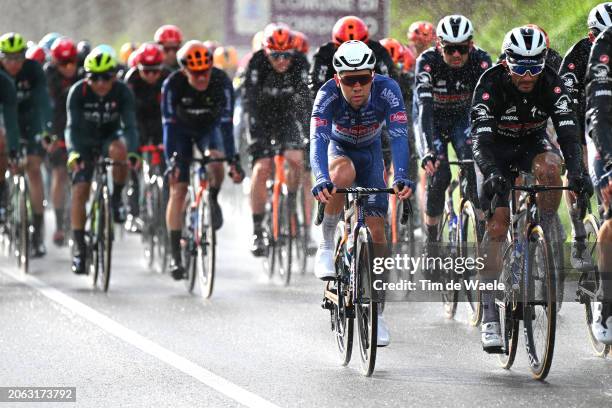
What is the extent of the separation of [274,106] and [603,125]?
7.26 metres

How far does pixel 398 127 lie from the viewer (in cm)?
955

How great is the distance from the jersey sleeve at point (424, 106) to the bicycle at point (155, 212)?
404cm

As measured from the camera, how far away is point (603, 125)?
27.4ft

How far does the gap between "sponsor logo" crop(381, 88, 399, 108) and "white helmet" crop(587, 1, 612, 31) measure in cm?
162

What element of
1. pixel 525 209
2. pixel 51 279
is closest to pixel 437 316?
pixel 525 209

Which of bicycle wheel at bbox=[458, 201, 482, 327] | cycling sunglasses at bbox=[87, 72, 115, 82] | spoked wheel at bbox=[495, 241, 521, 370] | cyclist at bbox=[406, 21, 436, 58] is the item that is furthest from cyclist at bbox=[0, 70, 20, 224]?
spoked wheel at bbox=[495, 241, 521, 370]

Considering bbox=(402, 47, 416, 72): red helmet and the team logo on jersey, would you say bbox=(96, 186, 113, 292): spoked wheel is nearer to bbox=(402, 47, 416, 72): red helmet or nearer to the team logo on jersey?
bbox=(402, 47, 416, 72): red helmet

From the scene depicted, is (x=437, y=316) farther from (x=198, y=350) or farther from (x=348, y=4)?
(x=348, y=4)

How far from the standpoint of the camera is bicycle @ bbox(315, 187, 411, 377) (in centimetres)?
901

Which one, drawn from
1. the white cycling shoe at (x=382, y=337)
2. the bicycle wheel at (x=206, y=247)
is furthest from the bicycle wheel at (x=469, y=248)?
the bicycle wheel at (x=206, y=247)

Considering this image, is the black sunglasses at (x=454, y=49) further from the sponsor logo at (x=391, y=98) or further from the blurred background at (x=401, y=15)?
the blurred background at (x=401, y=15)

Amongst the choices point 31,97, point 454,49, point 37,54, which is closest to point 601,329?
point 454,49

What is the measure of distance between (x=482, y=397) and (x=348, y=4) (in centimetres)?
1221

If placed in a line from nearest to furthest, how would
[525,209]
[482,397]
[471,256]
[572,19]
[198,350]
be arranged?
[482,397], [525,209], [198,350], [471,256], [572,19]
